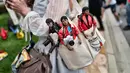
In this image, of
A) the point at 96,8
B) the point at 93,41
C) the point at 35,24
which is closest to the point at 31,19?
the point at 35,24

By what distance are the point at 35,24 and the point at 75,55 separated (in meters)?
0.42

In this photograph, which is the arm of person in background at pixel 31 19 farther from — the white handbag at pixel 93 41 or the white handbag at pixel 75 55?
the white handbag at pixel 93 41

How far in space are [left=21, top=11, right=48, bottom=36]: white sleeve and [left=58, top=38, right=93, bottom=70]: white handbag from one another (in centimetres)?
21

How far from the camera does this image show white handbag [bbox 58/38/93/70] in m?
2.36

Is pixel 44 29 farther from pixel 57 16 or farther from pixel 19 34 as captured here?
pixel 19 34

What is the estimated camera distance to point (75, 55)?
2367mm

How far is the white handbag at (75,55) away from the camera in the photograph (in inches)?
92.9

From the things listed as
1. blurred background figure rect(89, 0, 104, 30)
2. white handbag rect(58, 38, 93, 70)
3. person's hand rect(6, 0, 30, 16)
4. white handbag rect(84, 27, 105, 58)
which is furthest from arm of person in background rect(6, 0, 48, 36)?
blurred background figure rect(89, 0, 104, 30)

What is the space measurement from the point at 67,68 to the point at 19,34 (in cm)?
413

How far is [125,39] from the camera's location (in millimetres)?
7730

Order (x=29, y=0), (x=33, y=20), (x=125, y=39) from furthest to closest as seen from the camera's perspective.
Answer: (x=125, y=39), (x=29, y=0), (x=33, y=20)

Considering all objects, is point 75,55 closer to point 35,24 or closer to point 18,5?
point 35,24

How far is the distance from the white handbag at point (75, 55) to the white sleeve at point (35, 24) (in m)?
0.21

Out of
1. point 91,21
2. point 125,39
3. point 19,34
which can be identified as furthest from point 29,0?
point 125,39
